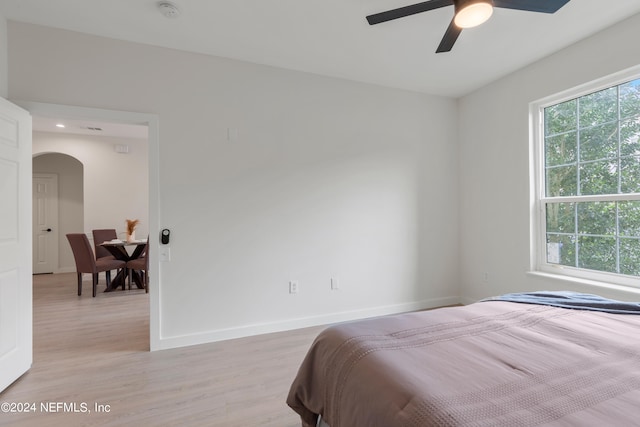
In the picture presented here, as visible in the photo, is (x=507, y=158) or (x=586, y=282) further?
(x=507, y=158)

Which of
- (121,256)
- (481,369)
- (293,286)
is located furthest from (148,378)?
(121,256)

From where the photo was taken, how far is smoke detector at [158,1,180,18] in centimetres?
214

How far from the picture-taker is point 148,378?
2.20 m

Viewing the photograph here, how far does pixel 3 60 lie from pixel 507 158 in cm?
459

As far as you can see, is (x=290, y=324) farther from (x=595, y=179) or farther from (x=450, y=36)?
(x=595, y=179)

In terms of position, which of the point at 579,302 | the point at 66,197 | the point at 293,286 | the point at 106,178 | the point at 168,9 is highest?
the point at 168,9

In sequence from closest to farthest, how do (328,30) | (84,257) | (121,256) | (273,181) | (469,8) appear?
(469,8) → (328,30) → (273,181) → (84,257) → (121,256)

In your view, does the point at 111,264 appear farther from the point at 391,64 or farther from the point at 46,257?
the point at 391,64

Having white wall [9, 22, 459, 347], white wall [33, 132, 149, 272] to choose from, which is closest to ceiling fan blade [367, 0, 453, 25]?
white wall [9, 22, 459, 347]

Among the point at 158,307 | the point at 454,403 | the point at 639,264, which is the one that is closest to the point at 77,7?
the point at 158,307

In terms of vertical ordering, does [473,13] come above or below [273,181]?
above

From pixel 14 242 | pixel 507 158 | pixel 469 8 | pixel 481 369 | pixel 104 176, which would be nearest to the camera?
pixel 481 369

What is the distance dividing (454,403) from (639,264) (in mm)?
2698

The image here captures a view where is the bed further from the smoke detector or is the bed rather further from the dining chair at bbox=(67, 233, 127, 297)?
the dining chair at bbox=(67, 233, 127, 297)
